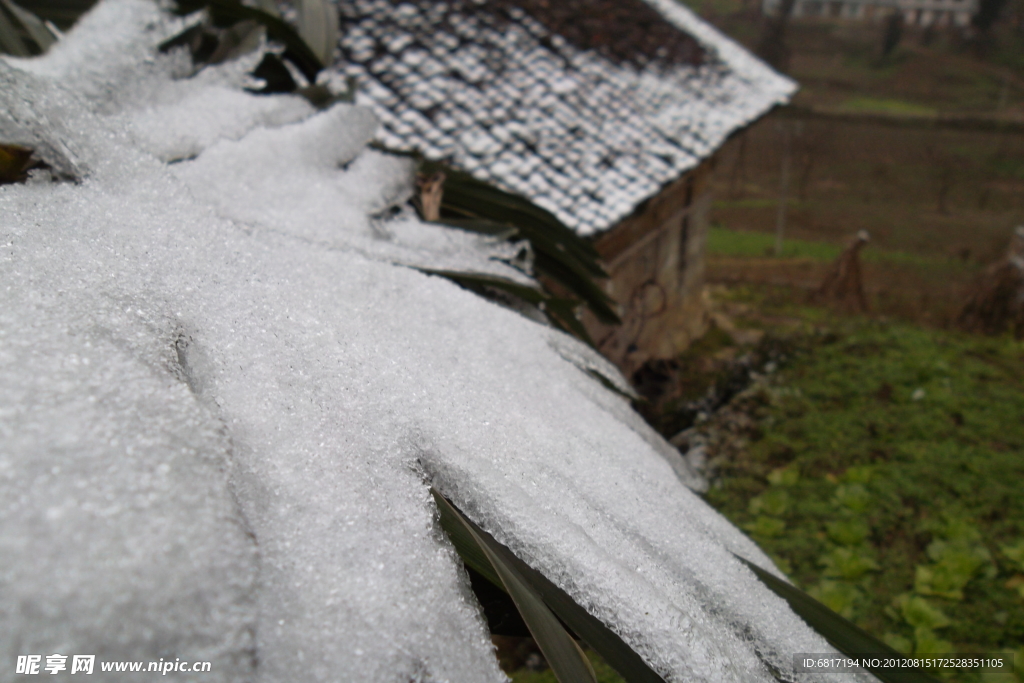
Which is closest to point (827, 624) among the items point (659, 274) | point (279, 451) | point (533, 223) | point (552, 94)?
point (279, 451)

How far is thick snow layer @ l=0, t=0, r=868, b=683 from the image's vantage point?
330mm

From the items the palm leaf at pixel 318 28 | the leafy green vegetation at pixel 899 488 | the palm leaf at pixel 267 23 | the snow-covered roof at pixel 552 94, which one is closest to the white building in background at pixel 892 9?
the snow-covered roof at pixel 552 94

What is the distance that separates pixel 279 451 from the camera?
0.46 meters

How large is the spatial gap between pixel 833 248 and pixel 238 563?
1498 centimetres

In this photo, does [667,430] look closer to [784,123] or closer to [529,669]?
[529,669]

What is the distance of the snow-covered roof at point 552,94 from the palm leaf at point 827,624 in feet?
8.46

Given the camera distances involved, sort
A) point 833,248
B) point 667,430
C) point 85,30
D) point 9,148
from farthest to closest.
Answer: point 833,248 < point 667,430 < point 85,30 < point 9,148

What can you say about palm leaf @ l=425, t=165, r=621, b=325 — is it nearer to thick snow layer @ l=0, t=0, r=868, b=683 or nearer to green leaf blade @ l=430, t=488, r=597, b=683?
thick snow layer @ l=0, t=0, r=868, b=683

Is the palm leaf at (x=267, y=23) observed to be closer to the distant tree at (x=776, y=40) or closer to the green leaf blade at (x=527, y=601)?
the green leaf blade at (x=527, y=601)

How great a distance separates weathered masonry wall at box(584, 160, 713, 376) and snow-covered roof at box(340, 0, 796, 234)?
0.41 m

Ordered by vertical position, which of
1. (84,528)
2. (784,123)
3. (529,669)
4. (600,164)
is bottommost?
(784,123)

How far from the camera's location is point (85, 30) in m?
1.22

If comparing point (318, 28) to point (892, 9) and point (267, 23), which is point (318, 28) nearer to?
point (267, 23)

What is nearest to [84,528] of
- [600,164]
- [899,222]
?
[600,164]
